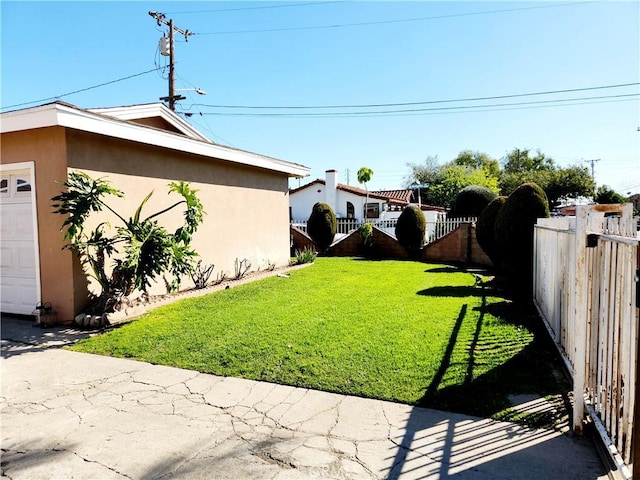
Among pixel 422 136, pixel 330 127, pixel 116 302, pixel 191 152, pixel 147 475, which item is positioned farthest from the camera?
pixel 422 136

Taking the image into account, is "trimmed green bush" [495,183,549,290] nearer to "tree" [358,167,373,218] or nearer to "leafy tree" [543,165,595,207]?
"tree" [358,167,373,218]

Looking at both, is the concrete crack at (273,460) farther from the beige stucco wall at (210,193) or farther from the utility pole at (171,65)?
the utility pole at (171,65)

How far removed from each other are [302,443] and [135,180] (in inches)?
272

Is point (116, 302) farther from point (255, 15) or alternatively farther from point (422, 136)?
point (422, 136)

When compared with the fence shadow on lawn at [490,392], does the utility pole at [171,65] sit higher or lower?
higher

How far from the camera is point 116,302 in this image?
6.89 m

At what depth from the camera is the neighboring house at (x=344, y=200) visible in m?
29.8

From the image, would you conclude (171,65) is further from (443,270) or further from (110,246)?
(443,270)

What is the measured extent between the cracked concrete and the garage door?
380cm

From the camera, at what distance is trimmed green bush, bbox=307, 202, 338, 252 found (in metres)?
17.6

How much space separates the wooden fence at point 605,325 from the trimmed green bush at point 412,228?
1166cm

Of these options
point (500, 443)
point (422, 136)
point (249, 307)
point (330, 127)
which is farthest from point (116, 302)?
point (422, 136)

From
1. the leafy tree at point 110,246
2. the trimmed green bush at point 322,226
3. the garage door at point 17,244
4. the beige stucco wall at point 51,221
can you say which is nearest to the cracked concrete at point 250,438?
the leafy tree at point 110,246

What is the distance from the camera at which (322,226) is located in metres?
17.6
